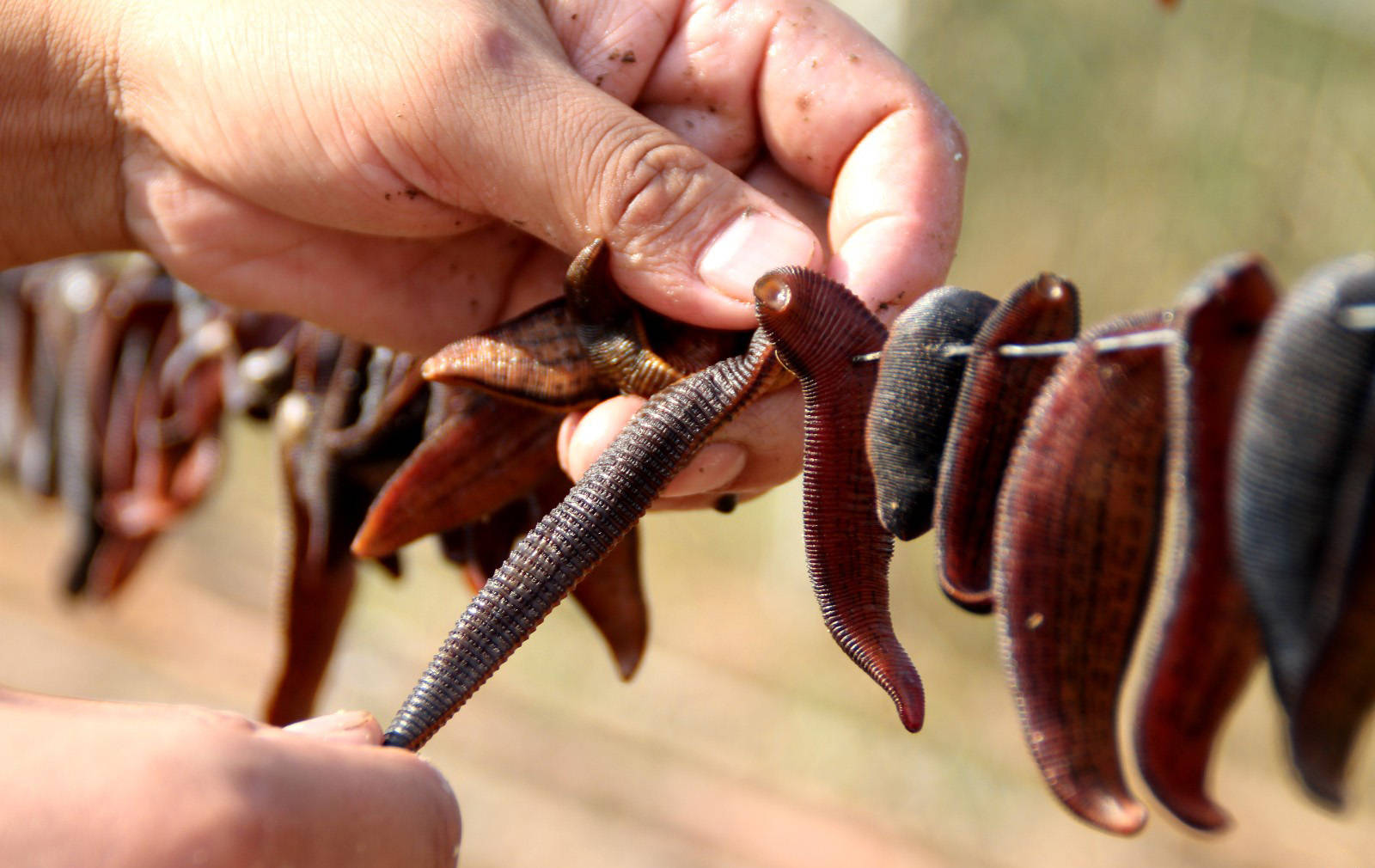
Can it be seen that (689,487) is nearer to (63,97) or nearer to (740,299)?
(740,299)

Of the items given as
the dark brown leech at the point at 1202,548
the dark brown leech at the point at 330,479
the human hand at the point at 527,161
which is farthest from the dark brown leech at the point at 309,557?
the dark brown leech at the point at 1202,548

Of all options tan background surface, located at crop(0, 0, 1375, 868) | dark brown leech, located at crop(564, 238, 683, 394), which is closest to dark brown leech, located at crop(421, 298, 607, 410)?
dark brown leech, located at crop(564, 238, 683, 394)

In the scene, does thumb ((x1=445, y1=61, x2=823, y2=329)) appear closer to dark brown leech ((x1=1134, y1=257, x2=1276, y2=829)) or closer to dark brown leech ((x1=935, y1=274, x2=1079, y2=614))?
dark brown leech ((x1=935, y1=274, x2=1079, y2=614))

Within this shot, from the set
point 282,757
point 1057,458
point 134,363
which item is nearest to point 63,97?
point 134,363

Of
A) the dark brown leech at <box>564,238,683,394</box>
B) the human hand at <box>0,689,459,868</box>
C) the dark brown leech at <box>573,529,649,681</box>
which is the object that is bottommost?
the dark brown leech at <box>573,529,649,681</box>

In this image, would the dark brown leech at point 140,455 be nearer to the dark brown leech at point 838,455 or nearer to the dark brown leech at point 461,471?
the dark brown leech at point 461,471

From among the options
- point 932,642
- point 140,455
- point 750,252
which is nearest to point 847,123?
point 750,252

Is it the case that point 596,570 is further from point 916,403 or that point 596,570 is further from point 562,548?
point 916,403
